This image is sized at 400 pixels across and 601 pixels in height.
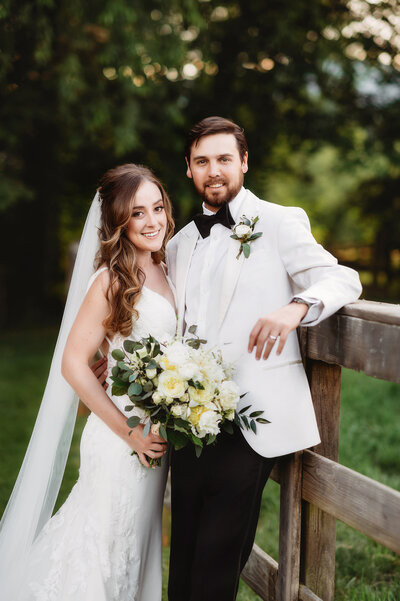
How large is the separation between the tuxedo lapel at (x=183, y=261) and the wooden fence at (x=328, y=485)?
22.9 inches

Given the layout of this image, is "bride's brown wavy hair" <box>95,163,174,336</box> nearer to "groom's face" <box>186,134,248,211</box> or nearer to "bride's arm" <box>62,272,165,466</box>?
"bride's arm" <box>62,272,165,466</box>

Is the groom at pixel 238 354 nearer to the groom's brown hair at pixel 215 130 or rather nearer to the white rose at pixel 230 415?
the groom's brown hair at pixel 215 130

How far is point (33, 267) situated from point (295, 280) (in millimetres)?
12687

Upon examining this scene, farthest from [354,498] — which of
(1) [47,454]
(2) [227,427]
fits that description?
(1) [47,454]

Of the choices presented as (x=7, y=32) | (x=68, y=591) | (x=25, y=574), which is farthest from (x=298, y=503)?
(x=7, y=32)

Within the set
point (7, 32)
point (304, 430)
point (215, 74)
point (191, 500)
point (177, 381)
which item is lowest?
point (191, 500)

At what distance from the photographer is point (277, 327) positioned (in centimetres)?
206

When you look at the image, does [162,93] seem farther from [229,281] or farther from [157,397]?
[157,397]

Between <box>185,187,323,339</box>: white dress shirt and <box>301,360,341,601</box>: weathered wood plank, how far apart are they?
48 centimetres

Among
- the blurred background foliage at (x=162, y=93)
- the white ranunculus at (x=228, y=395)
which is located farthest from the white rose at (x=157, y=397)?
the blurred background foliage at (x=162, y=93)

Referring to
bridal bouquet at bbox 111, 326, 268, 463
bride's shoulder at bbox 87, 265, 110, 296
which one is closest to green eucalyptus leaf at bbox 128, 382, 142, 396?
bridal bouquet at bbox 111, 326, 268, 463

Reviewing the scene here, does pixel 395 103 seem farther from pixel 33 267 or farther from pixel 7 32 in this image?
pixel 33 267

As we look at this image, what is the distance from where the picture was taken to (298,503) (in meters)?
2.46

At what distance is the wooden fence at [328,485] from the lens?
194 centimetres
